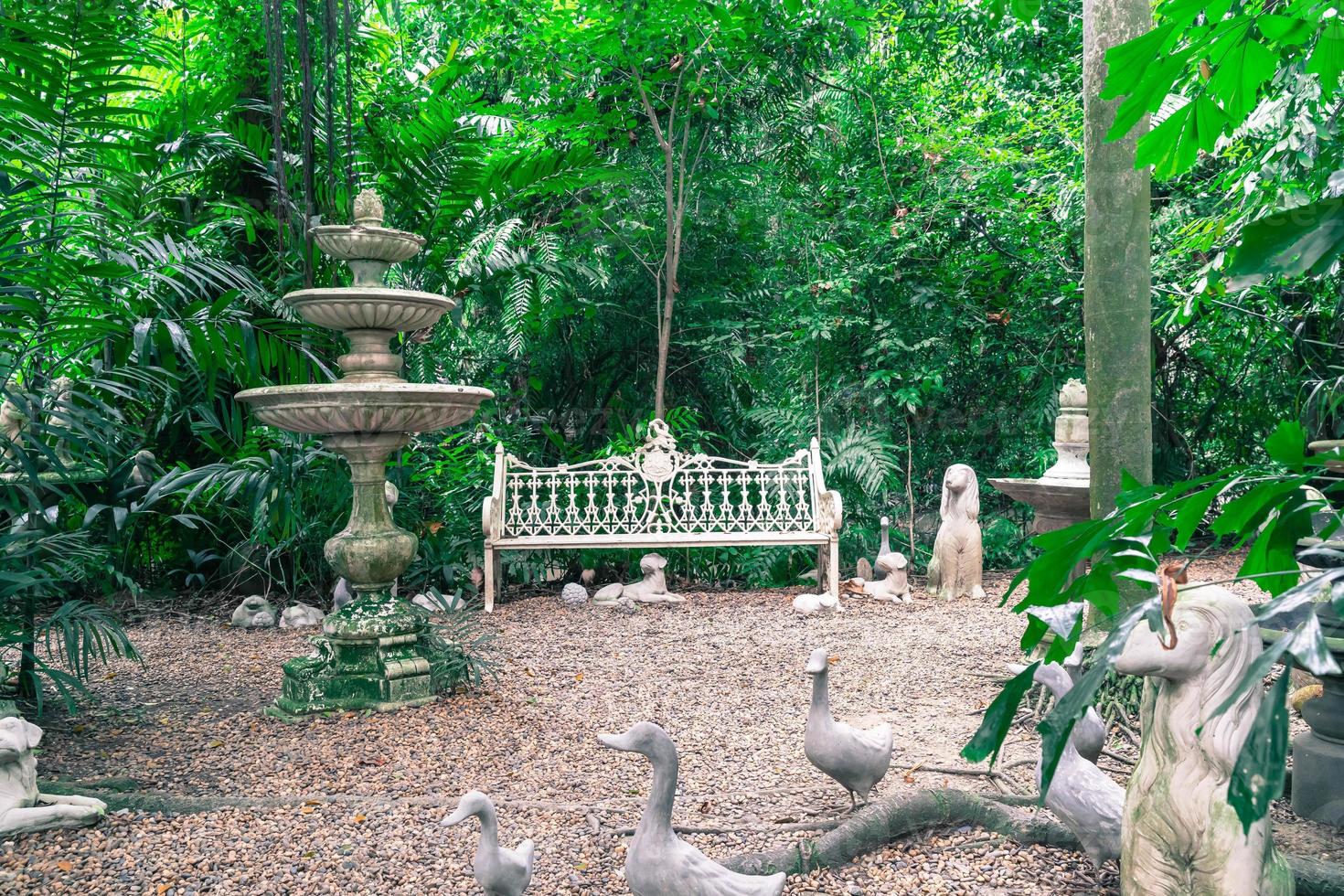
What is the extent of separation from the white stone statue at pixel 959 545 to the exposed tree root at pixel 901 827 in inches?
161

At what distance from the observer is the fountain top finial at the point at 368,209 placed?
157 inches

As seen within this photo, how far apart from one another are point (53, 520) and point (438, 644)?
7.12ft

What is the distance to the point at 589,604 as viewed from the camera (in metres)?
6.55

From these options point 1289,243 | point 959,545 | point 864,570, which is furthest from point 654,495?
point 1289,243

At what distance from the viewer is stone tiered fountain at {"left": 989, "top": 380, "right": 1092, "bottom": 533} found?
4137mm

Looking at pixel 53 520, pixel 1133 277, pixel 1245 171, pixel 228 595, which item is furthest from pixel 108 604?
pixel 1245 171

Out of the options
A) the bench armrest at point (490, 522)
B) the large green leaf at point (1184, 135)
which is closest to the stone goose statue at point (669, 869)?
the large green leaf at point (1184, 135)

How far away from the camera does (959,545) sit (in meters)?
6.62

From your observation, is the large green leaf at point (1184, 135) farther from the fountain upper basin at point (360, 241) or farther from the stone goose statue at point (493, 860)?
the fountain upper basin at point (360, 241)

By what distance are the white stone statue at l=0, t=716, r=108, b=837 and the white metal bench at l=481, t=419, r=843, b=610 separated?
3659 mm

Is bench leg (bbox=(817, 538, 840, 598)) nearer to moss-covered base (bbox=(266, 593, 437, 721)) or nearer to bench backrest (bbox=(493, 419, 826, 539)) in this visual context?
bench backrest (bbox=(493, 419, 826, 539))

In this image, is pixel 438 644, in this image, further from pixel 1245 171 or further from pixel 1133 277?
pixel 1245 171

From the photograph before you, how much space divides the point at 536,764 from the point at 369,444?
151 centimetres

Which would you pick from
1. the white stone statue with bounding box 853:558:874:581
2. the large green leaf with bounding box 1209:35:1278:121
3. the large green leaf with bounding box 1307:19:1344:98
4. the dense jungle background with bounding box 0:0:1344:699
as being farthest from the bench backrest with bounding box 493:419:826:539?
the large green leaf with bounding box 1209:35:1278:121
